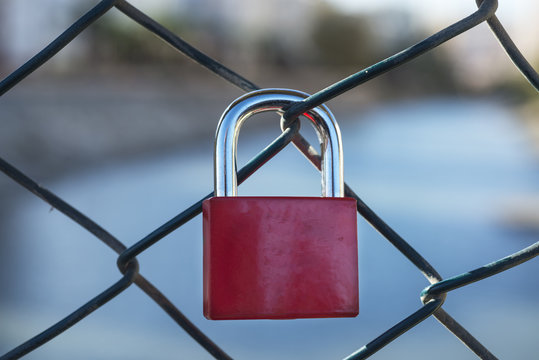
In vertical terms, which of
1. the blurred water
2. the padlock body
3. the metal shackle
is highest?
the blurred water

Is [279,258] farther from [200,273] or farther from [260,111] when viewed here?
[200,273]

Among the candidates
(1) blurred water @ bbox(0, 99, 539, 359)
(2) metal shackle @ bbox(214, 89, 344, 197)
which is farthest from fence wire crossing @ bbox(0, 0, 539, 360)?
(1) blurred water @ bbox(0, 99, 539, 359)

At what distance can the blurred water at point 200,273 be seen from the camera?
228 centimetres

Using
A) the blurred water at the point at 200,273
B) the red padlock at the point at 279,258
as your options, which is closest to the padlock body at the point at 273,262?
the red padlock at the point at 279,258

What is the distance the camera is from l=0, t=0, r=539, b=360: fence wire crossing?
15.4 inches

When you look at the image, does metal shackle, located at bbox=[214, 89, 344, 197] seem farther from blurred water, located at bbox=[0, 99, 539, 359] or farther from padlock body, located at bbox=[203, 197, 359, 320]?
blurred water, located at bbox=[0, 99, 539, 359]

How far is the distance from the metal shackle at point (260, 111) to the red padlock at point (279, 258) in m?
0.04

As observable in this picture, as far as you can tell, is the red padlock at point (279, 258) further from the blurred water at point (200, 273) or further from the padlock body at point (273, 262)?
the blurred water at point (200, 273)

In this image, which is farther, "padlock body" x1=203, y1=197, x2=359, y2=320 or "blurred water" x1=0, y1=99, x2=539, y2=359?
"blurred water" x1=0, y1=99, x2=539, y2=359

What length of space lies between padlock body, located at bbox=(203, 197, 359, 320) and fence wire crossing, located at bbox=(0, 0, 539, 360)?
0.23 feet

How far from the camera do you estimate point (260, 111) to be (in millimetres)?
376

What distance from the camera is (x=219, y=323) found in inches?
100

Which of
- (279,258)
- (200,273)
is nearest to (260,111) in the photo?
(279,258)

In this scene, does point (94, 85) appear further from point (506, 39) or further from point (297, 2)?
point (297, 2)
